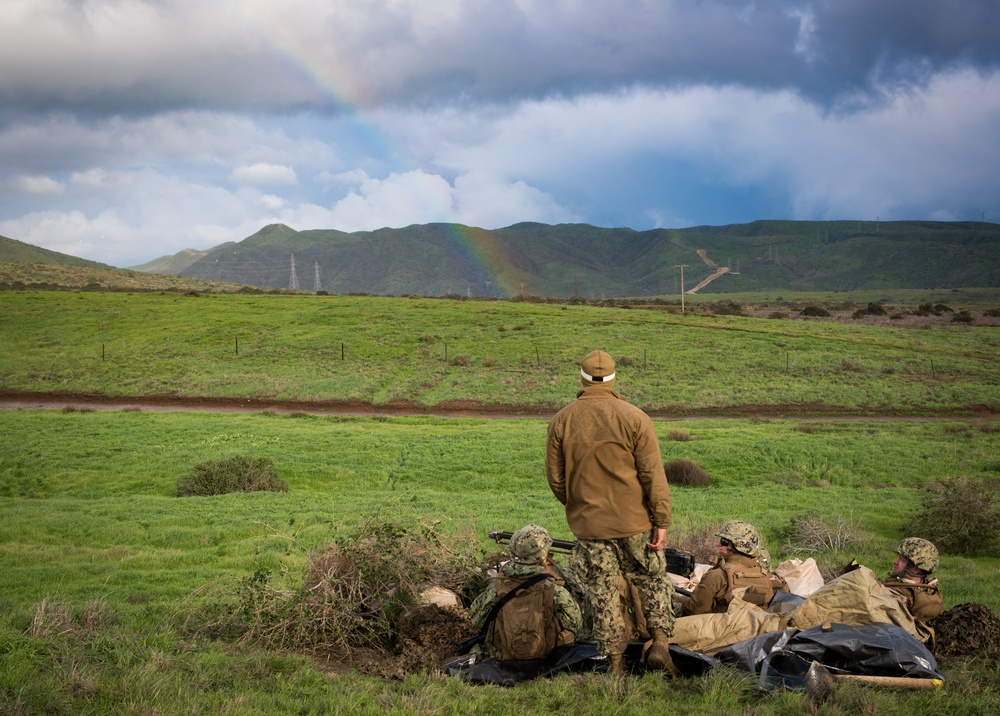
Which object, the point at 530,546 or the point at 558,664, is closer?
the point at 558,664

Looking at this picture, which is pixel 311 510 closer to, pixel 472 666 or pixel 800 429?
pixel 472 666

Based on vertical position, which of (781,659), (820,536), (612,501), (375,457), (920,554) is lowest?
(375,457)

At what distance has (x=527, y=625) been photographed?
6.16 m

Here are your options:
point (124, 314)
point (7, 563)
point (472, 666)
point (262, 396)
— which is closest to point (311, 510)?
point (7, 563)

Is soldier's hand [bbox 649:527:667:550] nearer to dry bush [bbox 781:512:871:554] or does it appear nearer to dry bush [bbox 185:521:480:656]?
dry bush [bbox 185:521:480:656]

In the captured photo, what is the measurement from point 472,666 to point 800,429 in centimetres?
2476

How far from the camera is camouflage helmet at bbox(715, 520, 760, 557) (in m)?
6.88

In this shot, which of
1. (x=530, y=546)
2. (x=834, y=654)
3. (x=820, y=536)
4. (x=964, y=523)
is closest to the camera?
(x=834, y=654)

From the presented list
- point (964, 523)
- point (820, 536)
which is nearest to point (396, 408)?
point (820, 536)

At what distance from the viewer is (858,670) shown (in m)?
5.42

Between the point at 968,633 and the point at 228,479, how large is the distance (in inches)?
637

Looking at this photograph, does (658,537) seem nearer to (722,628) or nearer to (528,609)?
(722,628)

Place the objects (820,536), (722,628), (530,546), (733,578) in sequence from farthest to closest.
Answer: (820,536), (733,578), (530,546), (722,628)

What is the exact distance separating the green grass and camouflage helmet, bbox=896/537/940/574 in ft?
96.1
